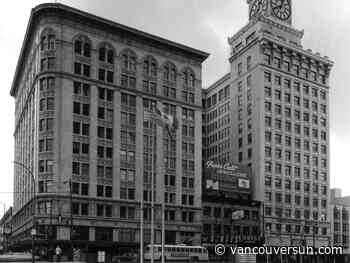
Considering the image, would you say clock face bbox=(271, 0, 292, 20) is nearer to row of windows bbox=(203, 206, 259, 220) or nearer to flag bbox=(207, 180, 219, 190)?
flag bbox=(207, 180, 219, 190)

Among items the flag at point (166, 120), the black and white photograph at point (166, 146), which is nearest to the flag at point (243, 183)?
the black and white photograph at point (166, 146)

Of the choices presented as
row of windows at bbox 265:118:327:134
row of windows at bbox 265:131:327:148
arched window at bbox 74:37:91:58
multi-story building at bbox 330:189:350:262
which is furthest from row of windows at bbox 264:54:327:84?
arched window at bbox 74:37:91:58

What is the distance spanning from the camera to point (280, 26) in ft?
385

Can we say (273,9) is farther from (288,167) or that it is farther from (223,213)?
(223,213)

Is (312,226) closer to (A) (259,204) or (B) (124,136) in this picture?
(A) (259,204)

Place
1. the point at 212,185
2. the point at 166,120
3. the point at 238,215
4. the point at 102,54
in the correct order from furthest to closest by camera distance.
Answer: the point at 212,185
the point at 238,215
the point at 102,54
the point at 166,120

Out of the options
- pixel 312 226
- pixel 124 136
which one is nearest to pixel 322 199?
pixel 312 226

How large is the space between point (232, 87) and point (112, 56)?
40307 millimetres

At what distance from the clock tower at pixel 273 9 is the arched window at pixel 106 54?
4438 centimetres

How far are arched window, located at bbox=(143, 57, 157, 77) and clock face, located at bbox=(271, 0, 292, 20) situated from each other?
4047cm

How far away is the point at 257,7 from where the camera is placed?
397 ft

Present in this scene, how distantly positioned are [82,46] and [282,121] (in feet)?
156

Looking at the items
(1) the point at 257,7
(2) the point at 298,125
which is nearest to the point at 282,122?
(2) the point at 298,125

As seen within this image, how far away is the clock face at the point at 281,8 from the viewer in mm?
119331
